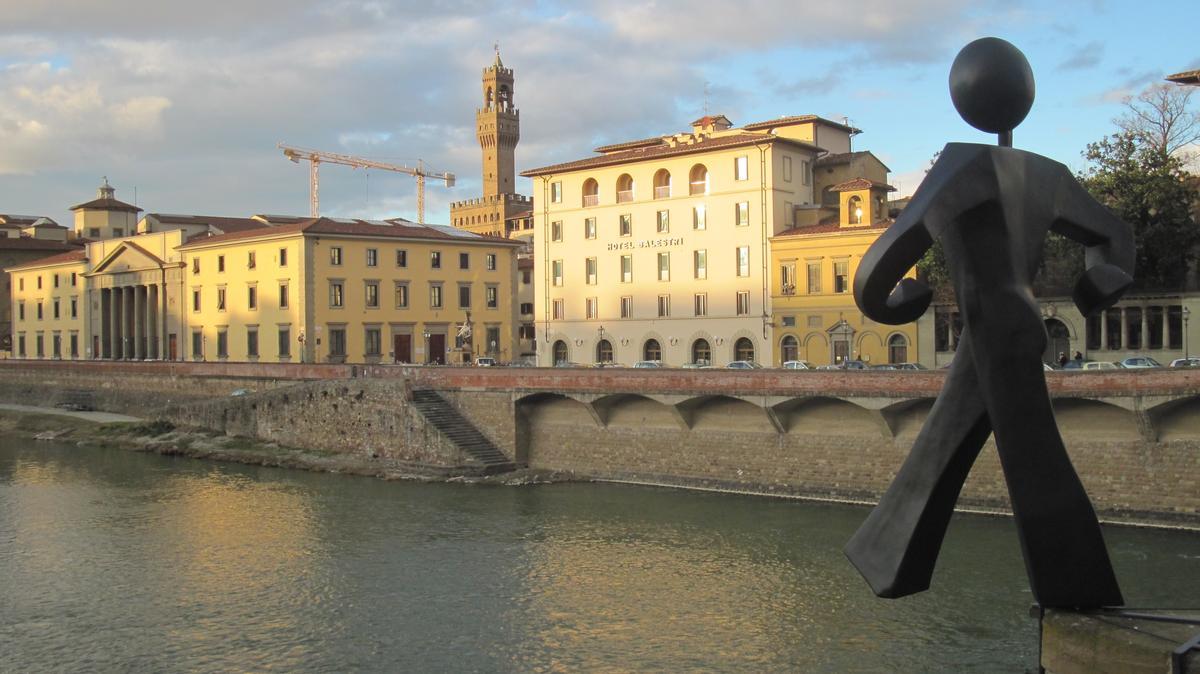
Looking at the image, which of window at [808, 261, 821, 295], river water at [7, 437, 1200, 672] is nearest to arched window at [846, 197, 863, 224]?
window at [808, 261, 821, 295]

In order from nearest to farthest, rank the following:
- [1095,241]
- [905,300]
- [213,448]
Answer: [905,300]
[1095,241]
[213,448]

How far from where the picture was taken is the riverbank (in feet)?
121

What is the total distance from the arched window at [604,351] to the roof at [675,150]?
884 cm

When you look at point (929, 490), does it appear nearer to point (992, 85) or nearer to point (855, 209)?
point (992, 85)

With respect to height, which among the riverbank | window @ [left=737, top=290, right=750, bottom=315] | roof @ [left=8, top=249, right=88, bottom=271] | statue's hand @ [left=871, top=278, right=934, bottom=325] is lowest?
the riverbank

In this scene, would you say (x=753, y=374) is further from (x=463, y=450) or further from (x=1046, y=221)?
(x=1046, y=221)

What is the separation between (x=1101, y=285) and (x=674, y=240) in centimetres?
4481

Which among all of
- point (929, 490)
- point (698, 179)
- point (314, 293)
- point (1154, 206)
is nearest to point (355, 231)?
point (314, 293)

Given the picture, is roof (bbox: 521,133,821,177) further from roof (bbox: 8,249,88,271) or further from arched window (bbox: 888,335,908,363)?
roof (bbox: 8,249,88,271)

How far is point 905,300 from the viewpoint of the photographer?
895cm

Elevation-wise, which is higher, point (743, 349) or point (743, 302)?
point (743, 302)

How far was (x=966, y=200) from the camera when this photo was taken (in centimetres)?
887

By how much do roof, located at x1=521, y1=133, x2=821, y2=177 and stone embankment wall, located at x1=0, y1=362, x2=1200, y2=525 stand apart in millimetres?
17682

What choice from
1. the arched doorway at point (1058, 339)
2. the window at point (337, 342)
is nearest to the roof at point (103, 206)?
the window at point (337, 342)
